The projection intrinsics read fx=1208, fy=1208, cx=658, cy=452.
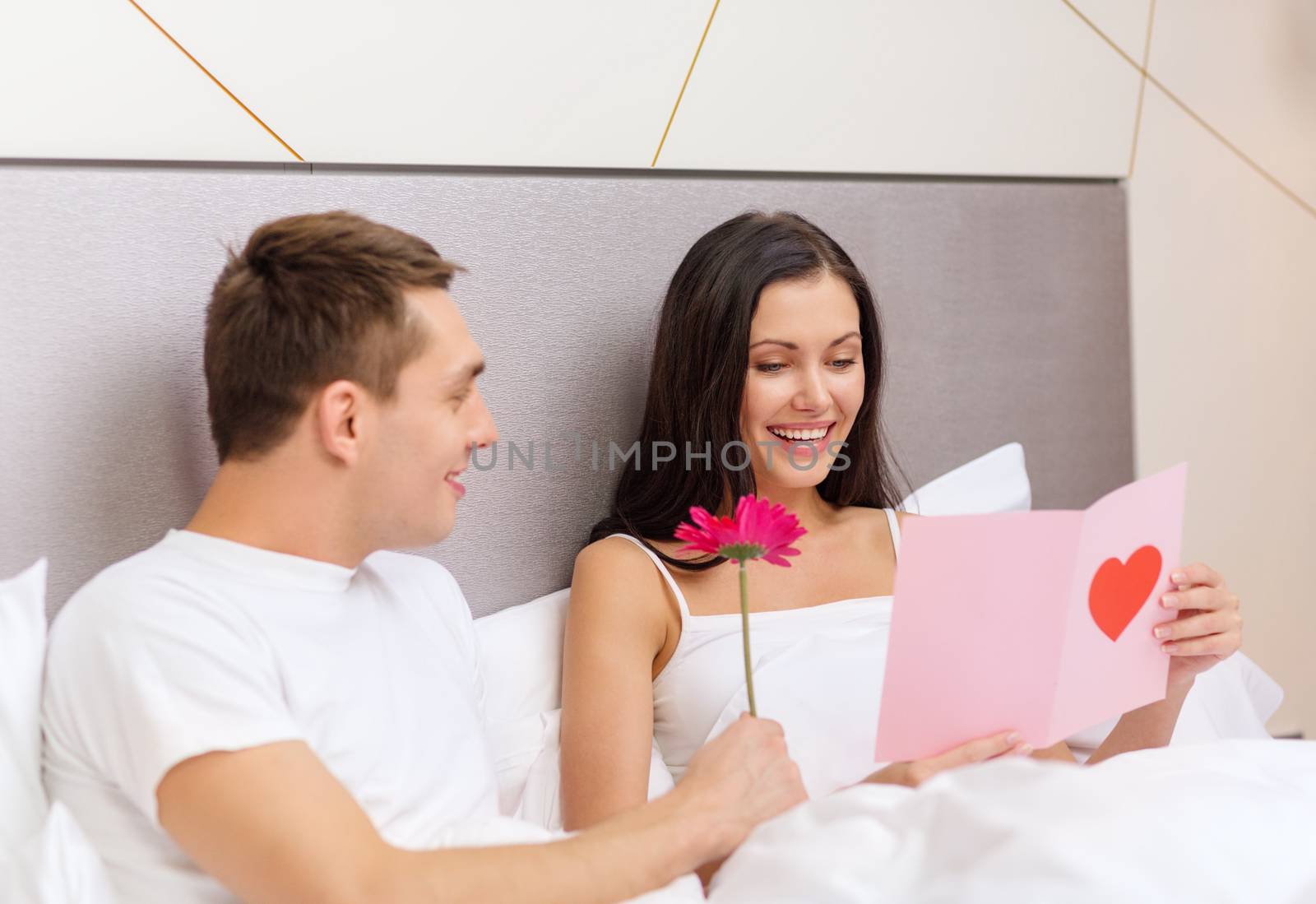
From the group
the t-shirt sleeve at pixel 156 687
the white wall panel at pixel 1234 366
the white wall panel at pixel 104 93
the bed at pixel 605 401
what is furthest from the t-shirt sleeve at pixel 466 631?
the white wall panel at pixel 1234 366

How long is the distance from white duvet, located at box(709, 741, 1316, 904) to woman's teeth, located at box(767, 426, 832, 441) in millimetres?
563

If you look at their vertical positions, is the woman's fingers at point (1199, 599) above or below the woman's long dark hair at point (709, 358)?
below

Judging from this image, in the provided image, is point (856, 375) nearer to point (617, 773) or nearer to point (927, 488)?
point (927, 488)

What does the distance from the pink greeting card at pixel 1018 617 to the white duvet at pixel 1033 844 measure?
0.13 meters

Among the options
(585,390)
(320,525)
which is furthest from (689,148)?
(320,525)

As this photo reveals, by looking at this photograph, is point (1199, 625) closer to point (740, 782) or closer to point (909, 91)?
point (740, 782)

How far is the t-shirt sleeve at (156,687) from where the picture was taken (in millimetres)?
874

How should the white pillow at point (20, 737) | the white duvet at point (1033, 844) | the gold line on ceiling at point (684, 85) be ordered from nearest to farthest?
1. the white duvet at point (1033, 844)
2. the white pillow at point (20, 737)
3. the gold line on ceiling at point (684, 85)

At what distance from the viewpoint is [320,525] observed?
1050mm

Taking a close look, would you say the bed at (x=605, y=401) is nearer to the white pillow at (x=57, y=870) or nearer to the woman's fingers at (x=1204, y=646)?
the woman's fingers at (x=1204, y=646)

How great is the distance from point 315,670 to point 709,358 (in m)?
0.63

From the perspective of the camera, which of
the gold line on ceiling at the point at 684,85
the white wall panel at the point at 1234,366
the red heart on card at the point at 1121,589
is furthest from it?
the white wall panel at the point at 1234,366

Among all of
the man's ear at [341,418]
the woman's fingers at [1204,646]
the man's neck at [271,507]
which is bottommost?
the woman's fingers at [1204,646]

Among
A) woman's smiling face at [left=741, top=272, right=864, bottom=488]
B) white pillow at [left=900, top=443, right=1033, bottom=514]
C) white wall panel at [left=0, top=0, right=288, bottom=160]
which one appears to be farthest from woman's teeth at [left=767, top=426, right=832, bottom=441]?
white wall panel at [left=0, top=0, right=288, bottom=160]
